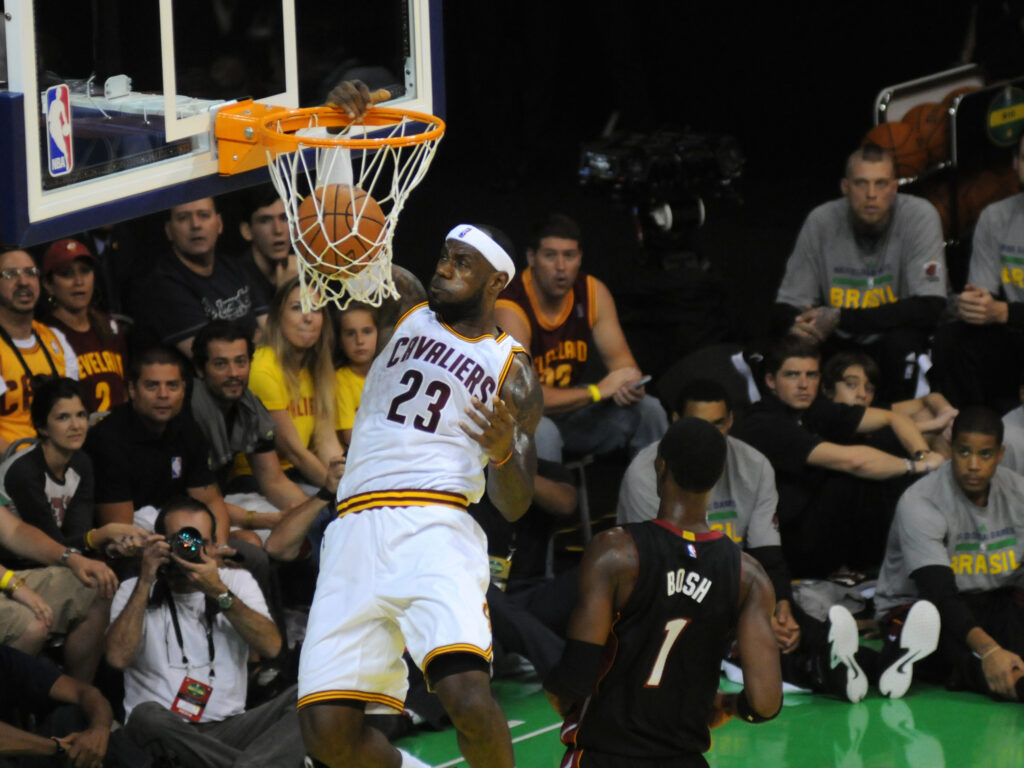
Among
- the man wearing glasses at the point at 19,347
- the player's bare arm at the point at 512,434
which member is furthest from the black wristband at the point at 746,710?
the man wearing glasses at the point at 19,347

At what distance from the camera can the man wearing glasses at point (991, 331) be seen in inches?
345

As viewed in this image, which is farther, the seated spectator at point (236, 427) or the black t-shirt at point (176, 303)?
the black t-shirt at point (176, 303)

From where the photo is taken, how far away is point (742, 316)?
11539 mm

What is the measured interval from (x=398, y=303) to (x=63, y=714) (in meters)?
2.08

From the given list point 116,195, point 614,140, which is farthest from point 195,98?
point 614,140

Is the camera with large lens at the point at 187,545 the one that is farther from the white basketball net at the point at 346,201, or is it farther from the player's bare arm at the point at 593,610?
the player's bare arm at the point at 593,610

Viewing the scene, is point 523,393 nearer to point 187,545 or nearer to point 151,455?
point 187,545

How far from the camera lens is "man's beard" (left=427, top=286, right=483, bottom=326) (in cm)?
526

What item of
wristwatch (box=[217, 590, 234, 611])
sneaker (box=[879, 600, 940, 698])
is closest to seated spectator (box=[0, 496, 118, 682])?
wristwatch (box=[217, 590, 234, 611])

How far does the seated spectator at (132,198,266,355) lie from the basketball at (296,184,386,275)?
2.30m

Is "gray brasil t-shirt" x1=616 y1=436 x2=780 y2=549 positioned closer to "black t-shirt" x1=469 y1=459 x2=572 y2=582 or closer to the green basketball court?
"black t-shirt" x1=469 y1=459 x2=572 y2=582

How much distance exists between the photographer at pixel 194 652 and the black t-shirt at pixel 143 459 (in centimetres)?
49

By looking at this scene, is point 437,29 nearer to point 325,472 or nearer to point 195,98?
point 195,98

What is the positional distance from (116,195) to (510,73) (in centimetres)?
885
